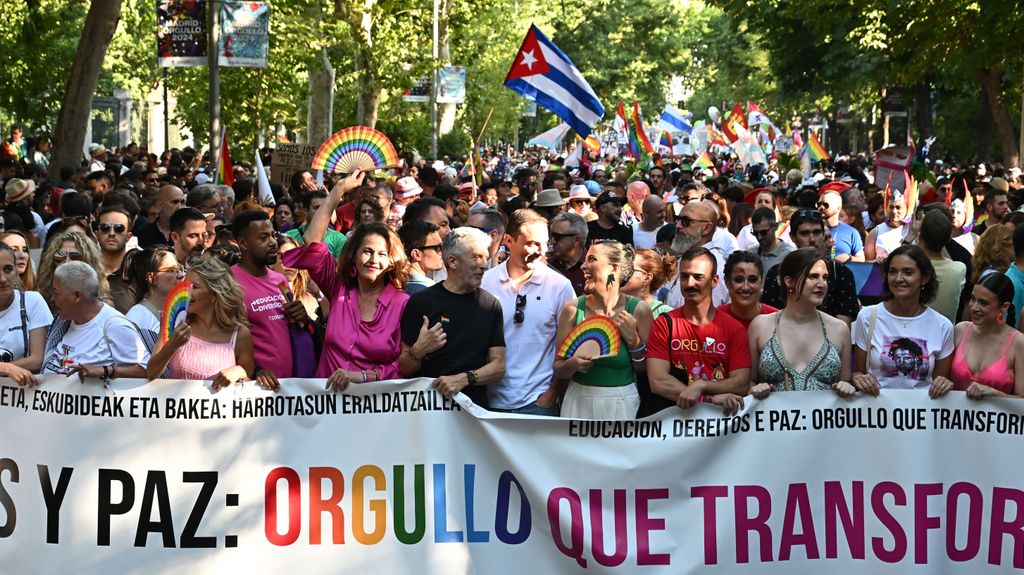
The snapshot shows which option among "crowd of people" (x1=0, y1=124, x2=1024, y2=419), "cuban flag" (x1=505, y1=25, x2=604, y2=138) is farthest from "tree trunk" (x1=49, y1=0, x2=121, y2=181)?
"crowd of people" (x1=0, y1=124, x2=1024, y2=419)

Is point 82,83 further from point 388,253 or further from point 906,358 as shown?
point 906,358

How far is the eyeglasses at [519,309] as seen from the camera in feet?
23.7

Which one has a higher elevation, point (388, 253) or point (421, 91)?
point (421, 91)

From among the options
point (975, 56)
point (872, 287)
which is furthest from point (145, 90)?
point (872, 287)

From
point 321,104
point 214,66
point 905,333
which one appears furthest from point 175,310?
point 321,104

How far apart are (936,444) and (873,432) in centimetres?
28

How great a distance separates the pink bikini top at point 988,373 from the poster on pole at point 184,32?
14.8m

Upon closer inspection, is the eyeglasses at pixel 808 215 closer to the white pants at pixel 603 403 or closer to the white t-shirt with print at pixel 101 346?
the white pants at pixel 603 403

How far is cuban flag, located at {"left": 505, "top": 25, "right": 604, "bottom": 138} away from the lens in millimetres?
16500

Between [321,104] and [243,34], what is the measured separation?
53.5ft

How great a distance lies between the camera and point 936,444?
259 inches

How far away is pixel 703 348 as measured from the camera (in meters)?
6.81

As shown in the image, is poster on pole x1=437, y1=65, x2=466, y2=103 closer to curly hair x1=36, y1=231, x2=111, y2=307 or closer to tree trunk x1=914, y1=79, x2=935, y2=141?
tree trunk x1=914, y1=79, x2=935, y2=141

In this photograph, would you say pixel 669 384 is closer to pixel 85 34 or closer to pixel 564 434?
pixel 564 434
